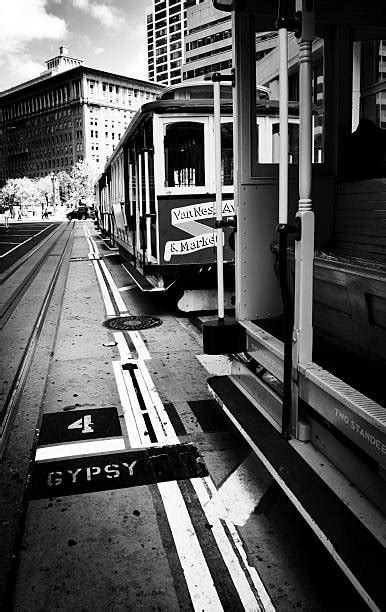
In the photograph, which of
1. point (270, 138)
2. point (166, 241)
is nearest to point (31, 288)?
point (166, 241)

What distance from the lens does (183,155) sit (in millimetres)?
8273

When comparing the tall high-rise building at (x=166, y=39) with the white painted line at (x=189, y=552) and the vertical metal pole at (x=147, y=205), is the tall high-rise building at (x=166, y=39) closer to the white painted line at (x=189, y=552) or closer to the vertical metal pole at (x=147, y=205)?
the vertical metal pole at (x=147, y=205)

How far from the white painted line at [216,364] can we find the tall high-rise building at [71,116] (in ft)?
478

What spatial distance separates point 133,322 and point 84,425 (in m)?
4.00

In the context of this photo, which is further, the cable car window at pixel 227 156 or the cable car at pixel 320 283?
the cable car window at pixel 227 156

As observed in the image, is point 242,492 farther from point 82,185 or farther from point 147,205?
point 82,185

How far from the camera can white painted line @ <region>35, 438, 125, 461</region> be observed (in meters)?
4.26

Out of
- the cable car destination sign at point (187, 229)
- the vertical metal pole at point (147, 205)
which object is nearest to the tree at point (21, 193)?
the vertical metal pole at point (147, 205)

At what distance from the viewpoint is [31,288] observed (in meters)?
12.3

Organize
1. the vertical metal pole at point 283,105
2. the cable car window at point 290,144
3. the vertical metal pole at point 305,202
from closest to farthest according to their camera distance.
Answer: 1. the vertical metal pole at point 305,202
2. the vertical metal pole at point 283,105
3. the cable car window at point 290,144

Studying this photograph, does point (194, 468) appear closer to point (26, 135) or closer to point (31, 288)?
point (31, 288)

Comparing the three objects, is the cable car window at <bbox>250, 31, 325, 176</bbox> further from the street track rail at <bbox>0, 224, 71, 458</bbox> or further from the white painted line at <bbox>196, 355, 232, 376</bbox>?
the street track rail at <bbox>0, 224, 71, 458</bbox>

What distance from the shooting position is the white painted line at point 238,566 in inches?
105

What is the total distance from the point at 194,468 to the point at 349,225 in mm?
2239
